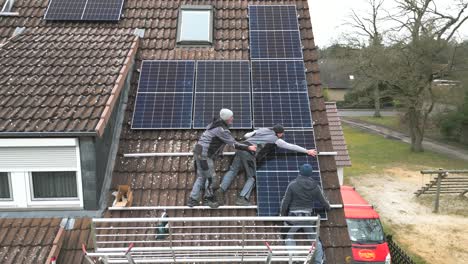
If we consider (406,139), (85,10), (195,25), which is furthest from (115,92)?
(406,139)

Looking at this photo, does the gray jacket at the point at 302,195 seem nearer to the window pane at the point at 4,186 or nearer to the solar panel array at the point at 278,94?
the solar panel array at the point at 278,94

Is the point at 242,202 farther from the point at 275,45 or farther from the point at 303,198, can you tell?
the point at 275,45

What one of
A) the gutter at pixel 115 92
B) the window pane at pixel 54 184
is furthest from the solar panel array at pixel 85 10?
the window pane at pixel 54 184

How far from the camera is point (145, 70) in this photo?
8.48 metres

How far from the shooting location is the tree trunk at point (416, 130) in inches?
1186

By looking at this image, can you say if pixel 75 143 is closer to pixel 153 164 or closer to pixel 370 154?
pixel 153 164

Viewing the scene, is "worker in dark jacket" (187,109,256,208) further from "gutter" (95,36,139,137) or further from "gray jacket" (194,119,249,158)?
"gutter" (95,36,139,137)

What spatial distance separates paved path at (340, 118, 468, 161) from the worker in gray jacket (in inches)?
1065

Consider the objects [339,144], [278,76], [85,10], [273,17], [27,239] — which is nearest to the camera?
[27,239]

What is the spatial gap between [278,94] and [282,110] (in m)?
0.43

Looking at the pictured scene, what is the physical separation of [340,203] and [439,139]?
107 ft

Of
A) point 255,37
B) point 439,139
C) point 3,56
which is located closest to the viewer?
point 3,56

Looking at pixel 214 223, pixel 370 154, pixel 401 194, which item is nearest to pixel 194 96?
pixel 214 223

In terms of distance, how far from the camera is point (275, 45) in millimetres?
8922
